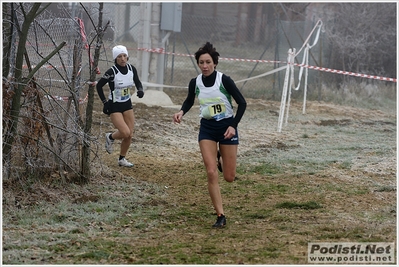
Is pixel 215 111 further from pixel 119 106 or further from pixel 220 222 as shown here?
pixel 119 106

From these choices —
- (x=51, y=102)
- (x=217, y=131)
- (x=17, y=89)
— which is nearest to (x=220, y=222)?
(x=217, y=131)

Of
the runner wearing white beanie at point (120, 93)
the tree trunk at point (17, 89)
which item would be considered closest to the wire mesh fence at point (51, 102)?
the tree trunk at point (17, 89)

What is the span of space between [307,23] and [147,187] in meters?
15.9

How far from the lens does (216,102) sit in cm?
711

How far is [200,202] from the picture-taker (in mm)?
8242

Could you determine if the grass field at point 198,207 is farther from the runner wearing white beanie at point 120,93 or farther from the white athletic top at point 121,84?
the white athletic top at point 121,84

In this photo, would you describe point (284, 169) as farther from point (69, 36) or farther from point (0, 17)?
point (0, 17)

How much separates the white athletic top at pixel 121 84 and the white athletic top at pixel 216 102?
8.76ft

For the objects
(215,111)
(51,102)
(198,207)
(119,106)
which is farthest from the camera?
(119,106)

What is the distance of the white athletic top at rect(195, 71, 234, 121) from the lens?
280 inches

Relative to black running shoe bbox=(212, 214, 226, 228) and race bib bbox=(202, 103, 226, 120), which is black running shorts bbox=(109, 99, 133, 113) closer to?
race bib bbox=(202, 103, 226, 120)

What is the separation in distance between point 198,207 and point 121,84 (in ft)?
8.07

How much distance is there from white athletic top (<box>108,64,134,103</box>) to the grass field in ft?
3.26

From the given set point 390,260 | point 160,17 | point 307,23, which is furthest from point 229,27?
point 390,260
